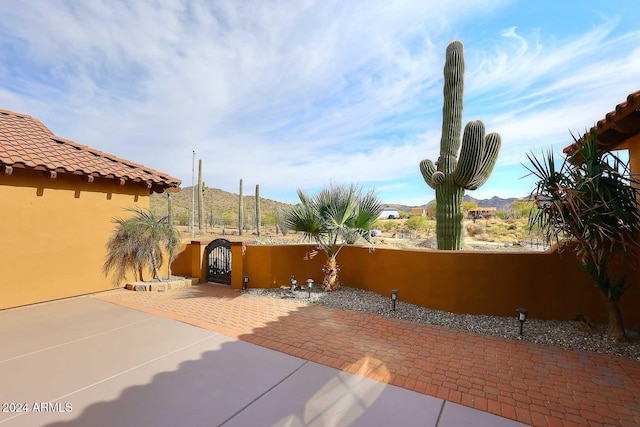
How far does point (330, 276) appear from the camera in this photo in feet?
26.1

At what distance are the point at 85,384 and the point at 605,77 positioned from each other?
12.0 m

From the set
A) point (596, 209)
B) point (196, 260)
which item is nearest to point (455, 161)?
point (596, 209)

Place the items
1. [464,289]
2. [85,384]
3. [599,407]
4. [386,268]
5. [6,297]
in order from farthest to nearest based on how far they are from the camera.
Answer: [386,268]
[6,297]
[464,289]
[85,384]
[599,407]

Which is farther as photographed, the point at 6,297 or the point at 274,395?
the point at 6,297

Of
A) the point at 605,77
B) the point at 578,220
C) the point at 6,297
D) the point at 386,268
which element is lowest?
the point at 6,297

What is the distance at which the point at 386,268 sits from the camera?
7.32m

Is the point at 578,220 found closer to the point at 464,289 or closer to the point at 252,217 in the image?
the point at 464,289

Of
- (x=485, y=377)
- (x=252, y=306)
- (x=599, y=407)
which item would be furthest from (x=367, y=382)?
(x=252, y=306)

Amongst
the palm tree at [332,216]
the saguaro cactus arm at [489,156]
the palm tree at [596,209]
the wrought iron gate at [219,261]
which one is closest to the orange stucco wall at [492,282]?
the palm tree at [596,209]

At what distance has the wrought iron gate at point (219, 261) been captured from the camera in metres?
9.17

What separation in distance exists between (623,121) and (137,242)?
37.8 feet

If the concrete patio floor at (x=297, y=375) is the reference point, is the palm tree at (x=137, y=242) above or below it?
above

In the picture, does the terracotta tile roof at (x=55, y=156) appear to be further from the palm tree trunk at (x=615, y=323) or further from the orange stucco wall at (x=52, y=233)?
the palm tree trunk at (x=615, y=323)

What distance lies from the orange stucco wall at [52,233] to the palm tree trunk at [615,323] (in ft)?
39.3
